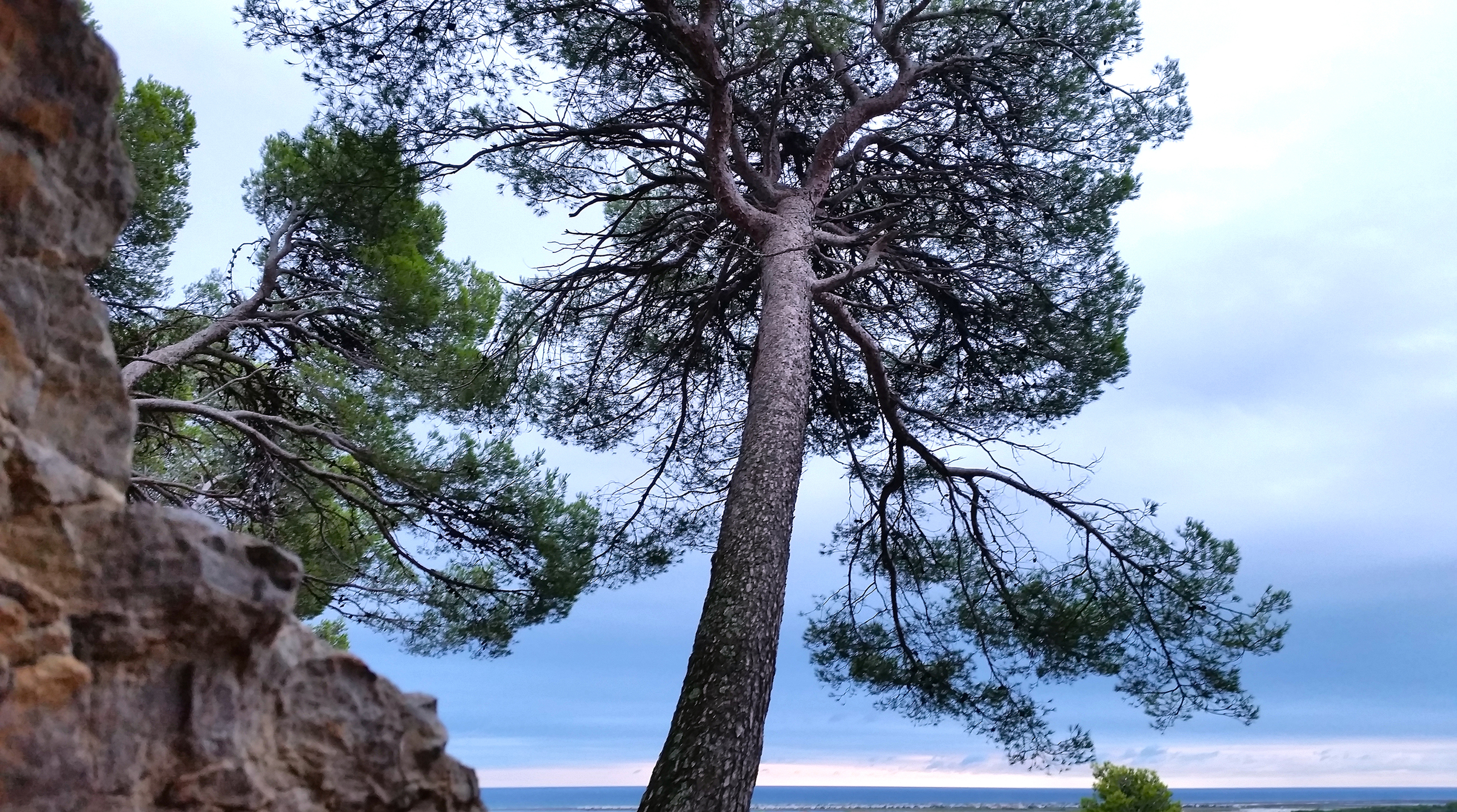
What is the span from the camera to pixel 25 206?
189cm

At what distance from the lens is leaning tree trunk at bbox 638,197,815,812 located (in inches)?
159

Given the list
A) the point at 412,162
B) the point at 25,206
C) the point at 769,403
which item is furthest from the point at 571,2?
the point at 25,206

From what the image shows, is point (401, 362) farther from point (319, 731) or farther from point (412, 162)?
point (319, 731)

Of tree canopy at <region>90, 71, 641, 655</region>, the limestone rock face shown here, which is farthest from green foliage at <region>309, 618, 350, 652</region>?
the limestone rock face

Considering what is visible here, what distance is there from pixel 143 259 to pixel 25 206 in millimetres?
6496

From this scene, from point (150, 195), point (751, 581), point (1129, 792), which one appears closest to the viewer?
point (751, 581)

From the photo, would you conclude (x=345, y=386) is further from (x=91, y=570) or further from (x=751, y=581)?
(x=91, y=570)

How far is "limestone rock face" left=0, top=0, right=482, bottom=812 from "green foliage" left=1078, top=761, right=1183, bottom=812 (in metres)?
14.7

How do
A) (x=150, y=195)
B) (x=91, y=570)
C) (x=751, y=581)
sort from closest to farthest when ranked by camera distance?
(x=91, y=570), (x=751, y=581), (x=150, y=195)

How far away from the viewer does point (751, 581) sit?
464 centimetres

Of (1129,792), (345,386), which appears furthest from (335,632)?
(1129,792)

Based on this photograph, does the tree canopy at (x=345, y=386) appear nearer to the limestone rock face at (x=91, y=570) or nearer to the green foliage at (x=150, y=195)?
the green foliage at (x=150, y=195)

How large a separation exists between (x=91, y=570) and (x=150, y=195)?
650 centimetres

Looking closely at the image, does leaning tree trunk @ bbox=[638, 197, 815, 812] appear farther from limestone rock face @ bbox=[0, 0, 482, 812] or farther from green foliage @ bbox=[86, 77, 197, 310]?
green foliage @ bbox=[86, 77, 197, 310]
